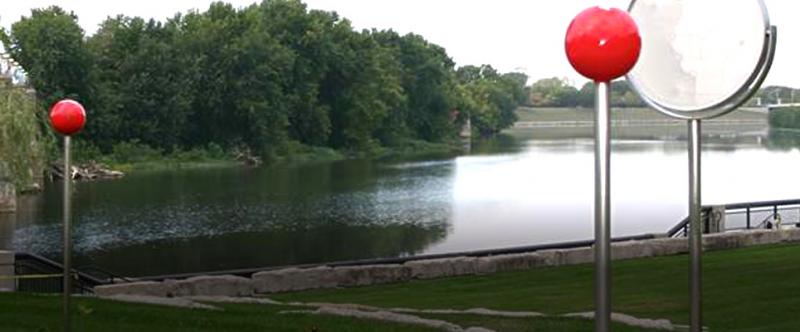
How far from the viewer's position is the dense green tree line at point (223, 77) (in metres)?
68.1

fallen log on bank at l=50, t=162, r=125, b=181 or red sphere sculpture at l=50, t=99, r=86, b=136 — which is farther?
fallen log on bank at l=50, t=162, r=125, b=181

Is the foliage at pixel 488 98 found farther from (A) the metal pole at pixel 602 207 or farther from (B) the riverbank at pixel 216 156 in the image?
(A) the metal pole at pixel 602 207

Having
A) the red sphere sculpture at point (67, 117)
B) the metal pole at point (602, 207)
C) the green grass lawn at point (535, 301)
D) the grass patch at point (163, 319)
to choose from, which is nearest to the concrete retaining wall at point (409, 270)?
the green grass lawn at point (535, 301)

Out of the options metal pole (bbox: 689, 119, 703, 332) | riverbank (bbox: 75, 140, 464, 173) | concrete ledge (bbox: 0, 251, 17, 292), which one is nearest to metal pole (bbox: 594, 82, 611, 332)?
metal pole (bbox: 689, 119, 703, 332)

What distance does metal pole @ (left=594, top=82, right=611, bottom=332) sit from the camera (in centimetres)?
372

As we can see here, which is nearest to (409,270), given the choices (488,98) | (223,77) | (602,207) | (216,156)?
(602,207)

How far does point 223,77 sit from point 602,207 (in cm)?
7472

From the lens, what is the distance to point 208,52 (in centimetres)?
7781

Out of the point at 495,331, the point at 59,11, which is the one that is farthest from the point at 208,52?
the point at 495,331

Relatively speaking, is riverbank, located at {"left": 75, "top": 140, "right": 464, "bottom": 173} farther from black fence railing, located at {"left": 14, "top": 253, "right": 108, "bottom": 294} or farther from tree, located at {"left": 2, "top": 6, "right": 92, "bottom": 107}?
Answer: black fence railing, located at {"left": 14, "top": 253, "right": 108, "bottom": 294}

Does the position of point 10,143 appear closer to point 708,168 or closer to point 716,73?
point 716,73

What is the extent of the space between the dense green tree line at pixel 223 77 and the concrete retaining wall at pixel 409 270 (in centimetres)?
5250

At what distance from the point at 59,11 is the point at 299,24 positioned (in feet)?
A: 65.1

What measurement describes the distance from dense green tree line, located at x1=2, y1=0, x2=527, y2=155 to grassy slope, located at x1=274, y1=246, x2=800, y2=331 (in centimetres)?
5360
